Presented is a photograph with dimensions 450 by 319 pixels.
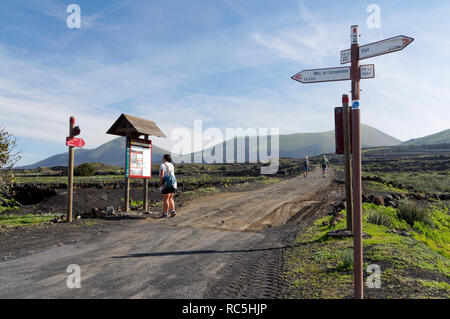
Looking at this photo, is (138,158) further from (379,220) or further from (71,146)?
(379,220)

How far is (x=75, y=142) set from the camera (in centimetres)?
1023

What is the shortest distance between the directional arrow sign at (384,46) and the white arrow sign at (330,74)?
0.16 metres

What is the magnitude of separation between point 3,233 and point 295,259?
7762 mm

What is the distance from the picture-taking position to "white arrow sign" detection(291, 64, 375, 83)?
4.12 metres

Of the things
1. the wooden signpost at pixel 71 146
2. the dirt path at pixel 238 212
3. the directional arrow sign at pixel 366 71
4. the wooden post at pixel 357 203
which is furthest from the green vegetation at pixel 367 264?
the wooden signpost at pixel 71 146

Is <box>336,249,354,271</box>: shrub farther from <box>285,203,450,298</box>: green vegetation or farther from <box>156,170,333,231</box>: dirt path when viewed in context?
<box>156,170,333,231</box>: dirt path

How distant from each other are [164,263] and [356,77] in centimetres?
454

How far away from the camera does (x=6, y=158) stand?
996 cm

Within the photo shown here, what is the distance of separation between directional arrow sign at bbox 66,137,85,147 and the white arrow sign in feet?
26.0

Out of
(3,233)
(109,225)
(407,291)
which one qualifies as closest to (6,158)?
(3,233)

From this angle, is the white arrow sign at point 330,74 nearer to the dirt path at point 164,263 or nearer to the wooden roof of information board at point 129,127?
the dirt path at point 164,263

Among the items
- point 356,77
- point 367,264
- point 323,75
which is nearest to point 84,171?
point 367,264

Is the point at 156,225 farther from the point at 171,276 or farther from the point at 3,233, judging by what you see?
the point at 171,276
